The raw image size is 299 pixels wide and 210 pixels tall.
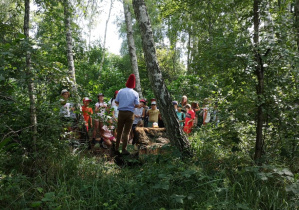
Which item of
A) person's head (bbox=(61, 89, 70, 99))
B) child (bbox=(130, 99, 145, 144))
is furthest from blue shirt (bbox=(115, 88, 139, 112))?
child (bbox=(130, 99, 145, 144))

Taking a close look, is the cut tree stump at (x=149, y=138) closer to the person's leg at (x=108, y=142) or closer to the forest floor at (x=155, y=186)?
the person's leg at (x=108, y=142)

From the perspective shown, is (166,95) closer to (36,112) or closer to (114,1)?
(36,112)

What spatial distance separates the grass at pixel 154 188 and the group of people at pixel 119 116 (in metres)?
0.98

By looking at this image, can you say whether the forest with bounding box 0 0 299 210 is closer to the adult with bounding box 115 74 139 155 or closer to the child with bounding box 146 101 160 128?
the adult with bounding box 115 74 139 155

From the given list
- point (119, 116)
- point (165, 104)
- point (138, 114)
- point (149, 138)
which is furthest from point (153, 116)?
point (165, 104)

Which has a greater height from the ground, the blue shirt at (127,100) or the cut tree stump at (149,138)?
the blue shirt at (127,100)

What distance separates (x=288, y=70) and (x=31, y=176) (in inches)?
177

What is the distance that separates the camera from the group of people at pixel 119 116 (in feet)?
16.7

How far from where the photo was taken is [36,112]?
466cm

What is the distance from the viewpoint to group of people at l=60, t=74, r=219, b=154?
16.7ft

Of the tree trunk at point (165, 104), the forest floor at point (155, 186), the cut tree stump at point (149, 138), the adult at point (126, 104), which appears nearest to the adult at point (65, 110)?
the forest floor at point (155, 186)

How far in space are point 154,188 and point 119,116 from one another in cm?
265

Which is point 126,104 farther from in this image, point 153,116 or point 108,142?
point 153,116

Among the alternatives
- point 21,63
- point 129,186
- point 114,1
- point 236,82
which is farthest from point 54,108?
point 114,1
